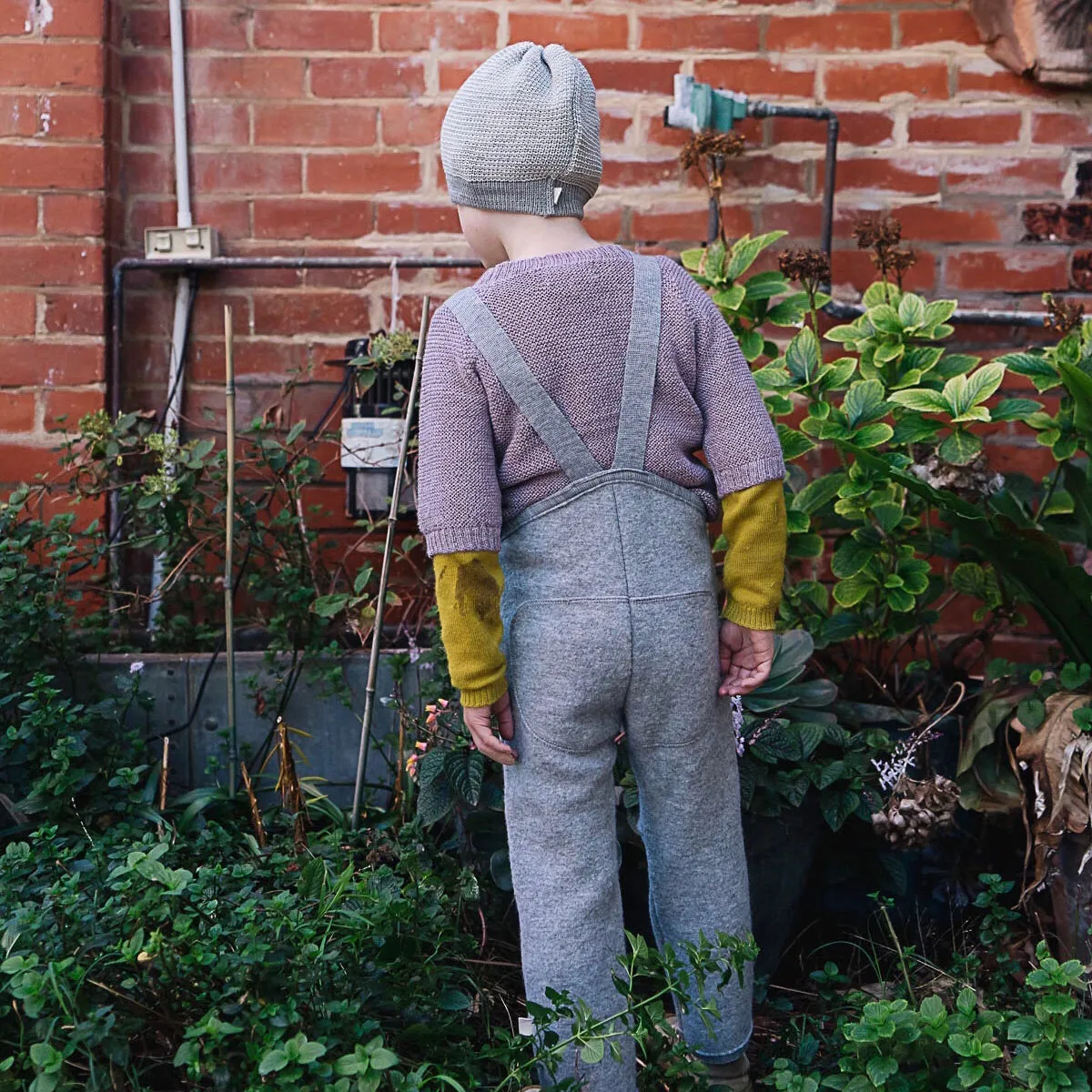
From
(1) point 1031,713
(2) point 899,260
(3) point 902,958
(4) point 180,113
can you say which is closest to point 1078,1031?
(3) point 902,958

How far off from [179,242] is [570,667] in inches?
70.3

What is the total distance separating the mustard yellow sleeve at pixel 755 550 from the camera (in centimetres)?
171

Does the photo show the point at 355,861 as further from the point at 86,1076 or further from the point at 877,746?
the point at 877,746

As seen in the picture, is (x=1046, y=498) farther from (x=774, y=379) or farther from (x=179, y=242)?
(x=179, y=242)

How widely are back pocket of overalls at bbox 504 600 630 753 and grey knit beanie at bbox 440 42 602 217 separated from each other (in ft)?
1.86

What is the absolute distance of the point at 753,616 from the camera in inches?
68.3

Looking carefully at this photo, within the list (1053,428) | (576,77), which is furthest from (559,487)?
(1053,428)

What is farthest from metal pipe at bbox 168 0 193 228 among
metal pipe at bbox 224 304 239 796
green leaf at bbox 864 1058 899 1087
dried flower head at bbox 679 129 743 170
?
green leaf at bbox 864 1058 899 1087

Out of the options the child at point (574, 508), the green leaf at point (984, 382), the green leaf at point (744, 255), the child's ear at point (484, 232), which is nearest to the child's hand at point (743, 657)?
the child at point (574, 508)

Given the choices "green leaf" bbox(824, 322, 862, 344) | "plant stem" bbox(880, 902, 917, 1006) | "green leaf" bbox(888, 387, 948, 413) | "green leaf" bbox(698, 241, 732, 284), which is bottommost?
"plant stem" bbox(880, 902, 917, 1006)

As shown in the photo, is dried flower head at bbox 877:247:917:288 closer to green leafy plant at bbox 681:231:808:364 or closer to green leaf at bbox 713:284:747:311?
green leafy plant at bbox 681:231:808:364

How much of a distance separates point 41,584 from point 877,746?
5.69 ft

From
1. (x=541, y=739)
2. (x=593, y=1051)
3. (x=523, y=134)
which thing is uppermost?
(x=523, y=134)

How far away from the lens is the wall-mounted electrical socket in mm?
2867
